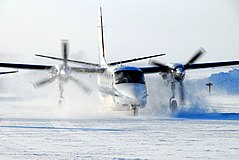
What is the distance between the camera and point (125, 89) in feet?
82.0

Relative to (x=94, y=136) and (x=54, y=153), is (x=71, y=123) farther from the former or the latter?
(x=54, y=153)

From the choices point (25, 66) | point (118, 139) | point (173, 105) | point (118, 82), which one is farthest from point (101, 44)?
point (118, 139)

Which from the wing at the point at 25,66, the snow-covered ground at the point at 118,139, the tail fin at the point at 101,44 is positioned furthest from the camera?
the tail fin at the point at 101,44

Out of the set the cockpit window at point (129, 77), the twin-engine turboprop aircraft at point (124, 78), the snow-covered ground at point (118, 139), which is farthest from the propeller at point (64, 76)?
the snow-covered ground at point (118, 139)

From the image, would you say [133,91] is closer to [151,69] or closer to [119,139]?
[151,69]

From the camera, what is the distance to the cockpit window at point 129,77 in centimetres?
2550

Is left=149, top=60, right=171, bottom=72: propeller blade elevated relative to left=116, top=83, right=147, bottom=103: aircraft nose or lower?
elevated

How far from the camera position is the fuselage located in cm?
2466

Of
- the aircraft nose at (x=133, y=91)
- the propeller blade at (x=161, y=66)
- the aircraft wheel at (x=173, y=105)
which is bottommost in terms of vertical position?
the aircraft wheel at (x=173, y=105)

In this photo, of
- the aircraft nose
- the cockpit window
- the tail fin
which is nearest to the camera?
the aircraft nose

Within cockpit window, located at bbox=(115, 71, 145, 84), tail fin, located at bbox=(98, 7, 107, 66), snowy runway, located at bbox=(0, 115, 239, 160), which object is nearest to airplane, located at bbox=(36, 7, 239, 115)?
cockpit window, located at bbox=(115, 71, 145, 84)

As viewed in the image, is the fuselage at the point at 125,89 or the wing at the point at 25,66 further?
the wing at the point at 25,66

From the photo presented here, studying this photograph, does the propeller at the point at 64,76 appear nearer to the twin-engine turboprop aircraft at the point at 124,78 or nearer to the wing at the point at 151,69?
the twin-engine turboprop aircraft at the point at 124,78

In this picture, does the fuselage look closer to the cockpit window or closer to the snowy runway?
the cockpit window
